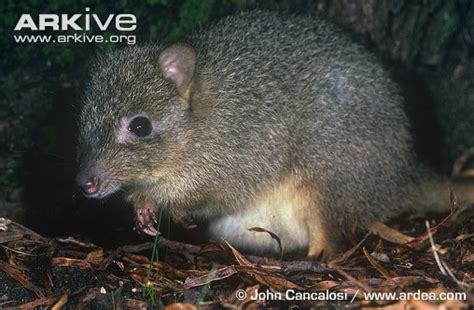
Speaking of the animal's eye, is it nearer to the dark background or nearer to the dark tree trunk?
the dark background

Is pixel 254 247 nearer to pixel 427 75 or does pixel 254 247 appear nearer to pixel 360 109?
pixel 360 109

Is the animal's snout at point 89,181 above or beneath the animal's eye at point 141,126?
beneath

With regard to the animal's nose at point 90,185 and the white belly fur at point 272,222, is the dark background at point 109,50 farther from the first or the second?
the animal's nose at point 90,185

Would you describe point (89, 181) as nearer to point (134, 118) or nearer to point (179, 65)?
point (134, 118)

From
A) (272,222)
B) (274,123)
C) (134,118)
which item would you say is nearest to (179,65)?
(134,118)

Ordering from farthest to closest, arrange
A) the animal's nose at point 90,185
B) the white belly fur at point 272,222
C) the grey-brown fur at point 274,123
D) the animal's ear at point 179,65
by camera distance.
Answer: the white belly fur at point 272,222, the grey-brown fur at point 274,123, the animal's ear at point 179,65, the animal's nose at point 90,185

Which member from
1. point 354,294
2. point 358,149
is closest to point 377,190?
point 358,149

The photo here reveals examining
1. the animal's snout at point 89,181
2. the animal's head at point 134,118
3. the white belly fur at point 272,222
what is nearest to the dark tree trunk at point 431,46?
the white belly fur at point 272,222
